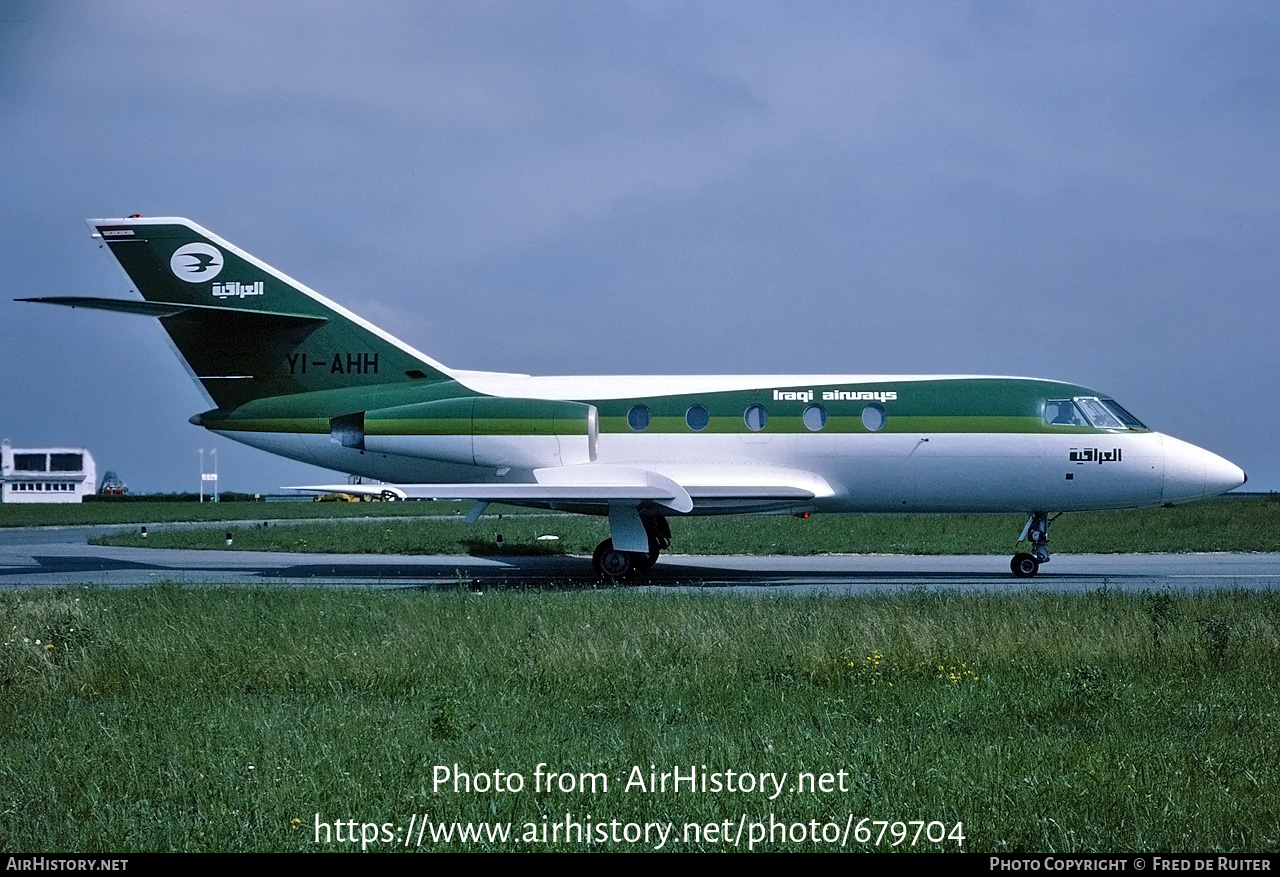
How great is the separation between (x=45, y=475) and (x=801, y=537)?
254 feet

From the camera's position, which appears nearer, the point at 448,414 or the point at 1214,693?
the point at 1214,693

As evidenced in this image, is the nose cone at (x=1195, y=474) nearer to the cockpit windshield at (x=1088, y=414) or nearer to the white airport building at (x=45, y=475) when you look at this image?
the cockpit windshield at (x=1088, y=414)

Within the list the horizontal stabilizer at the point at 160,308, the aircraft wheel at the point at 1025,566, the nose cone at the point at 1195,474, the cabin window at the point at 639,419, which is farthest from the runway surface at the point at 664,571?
the horizontal stabilizer at the point at 160,308

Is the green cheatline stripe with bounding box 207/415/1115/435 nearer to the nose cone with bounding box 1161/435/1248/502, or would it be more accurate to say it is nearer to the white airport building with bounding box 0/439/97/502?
the nose cone with bounding box 1161/435/1248/502

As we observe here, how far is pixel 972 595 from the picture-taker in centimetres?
1328

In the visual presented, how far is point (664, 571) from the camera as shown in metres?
20.0

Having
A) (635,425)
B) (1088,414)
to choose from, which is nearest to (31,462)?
(635,425)

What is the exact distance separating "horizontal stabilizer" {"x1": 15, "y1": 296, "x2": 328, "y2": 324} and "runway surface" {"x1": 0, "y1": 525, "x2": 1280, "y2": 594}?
4.43 metres

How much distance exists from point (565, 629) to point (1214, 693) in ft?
18.7

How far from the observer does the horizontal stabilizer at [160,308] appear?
16.2m

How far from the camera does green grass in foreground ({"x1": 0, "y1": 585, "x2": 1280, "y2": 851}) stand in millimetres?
5309

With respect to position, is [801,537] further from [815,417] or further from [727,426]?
[727,426]
